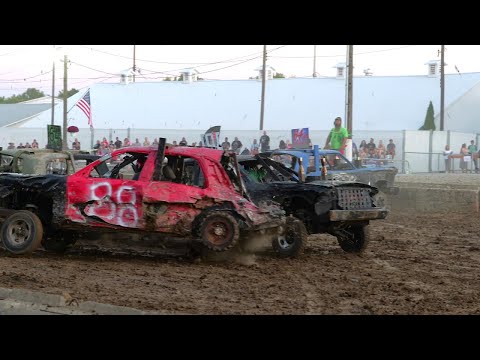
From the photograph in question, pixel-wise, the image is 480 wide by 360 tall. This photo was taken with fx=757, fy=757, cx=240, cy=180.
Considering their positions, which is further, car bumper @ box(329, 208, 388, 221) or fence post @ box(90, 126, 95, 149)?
fence post @ box(90, 126, 95, 149)

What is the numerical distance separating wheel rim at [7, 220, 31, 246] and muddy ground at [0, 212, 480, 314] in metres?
0.28

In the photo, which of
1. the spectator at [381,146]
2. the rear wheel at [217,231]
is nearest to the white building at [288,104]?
the spectator at [381,146]

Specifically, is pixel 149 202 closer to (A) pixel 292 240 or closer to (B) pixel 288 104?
(A) pixel 292 240

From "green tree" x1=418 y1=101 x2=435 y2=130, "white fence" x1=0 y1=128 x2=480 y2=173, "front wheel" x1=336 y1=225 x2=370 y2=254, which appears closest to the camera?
"front wheel" x1=336 y1=225 x2=370 y2=254

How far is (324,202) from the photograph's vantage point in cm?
1135

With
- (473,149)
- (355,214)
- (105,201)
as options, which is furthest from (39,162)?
(473,149)

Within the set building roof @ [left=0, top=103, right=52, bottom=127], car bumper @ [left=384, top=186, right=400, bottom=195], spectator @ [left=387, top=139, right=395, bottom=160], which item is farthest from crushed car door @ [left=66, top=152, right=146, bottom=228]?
building roof @ [left=0, top=103, right=52, bottom=127]

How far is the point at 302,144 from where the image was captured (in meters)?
19.8

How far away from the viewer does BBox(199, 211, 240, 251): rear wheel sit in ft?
33.2

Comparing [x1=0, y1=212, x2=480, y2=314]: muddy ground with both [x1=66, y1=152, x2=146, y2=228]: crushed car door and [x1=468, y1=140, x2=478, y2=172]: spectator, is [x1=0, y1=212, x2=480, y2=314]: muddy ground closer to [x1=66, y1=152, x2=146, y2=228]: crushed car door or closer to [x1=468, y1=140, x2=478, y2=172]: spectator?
[x1=66, y1=152, x2=146, y2=228]: crushed car door

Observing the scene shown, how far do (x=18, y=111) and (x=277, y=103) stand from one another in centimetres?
3164
